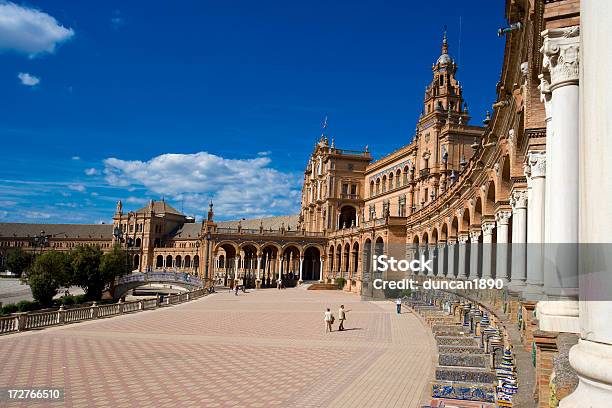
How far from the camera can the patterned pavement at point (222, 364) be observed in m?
11.0

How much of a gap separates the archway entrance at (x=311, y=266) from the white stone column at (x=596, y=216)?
72449mm

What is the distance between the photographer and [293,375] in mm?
13336

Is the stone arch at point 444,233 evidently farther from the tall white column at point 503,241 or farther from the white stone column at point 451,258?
the tall white column at point 503,241

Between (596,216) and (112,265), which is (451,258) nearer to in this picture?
(596,216)

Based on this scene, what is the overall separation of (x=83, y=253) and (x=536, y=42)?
157 ft

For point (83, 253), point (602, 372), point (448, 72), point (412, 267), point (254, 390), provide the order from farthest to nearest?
point (448, 72), point (83, 253), point (412, 267), point (254, 390), point (602, 372)

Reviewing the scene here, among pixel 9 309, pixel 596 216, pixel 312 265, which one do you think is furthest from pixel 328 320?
pixel 312 265

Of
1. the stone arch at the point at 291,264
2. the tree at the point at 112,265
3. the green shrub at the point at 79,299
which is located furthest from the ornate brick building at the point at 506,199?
the green shrub at the point at 79,299

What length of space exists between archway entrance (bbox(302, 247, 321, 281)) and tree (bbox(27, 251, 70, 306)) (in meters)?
36.3

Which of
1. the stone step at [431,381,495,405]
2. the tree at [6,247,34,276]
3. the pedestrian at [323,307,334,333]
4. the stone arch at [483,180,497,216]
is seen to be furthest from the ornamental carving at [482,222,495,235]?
the tree at [6,247,34,276]

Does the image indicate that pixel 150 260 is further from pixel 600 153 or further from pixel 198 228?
pixel 600 153

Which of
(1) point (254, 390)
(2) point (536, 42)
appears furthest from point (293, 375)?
(2) point (536, 42)

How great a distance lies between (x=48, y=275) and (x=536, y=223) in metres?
42.4

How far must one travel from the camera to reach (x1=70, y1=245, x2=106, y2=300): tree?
48312mm
